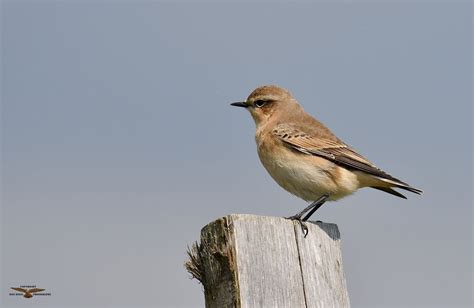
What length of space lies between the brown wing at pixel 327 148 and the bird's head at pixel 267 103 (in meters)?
1.05

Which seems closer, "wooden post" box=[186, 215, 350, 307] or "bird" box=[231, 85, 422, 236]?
"wooden post" box=[186, 215, 350, 307]

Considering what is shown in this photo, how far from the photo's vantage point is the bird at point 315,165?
10.2m

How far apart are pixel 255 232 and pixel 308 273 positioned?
594 millimetres

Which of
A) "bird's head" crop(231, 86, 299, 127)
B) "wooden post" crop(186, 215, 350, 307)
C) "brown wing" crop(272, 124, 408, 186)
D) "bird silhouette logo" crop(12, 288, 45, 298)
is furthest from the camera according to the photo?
"bird's head" crop(231, 86, 299, 127)

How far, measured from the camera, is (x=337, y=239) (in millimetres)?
6207

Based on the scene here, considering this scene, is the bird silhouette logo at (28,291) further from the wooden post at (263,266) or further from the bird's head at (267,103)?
the bird's head at (267,103)

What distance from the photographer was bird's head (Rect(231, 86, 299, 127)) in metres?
12.2

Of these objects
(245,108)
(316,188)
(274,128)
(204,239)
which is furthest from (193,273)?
(245,108)

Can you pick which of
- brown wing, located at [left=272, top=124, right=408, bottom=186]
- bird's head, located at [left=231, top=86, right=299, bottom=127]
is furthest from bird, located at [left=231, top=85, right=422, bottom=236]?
bird's head, located at [left=231, top=86, right=299, bottom=127]

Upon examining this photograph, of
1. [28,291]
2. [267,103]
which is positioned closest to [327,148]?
[267,103]

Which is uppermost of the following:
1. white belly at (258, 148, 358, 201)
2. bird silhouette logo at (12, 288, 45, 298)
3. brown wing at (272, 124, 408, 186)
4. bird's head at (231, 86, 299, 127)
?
bird's head at (231, 86, 299, 127)

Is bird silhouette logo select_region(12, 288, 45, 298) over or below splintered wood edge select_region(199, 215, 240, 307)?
over

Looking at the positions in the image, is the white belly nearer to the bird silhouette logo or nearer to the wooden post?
the bird silhouette logo

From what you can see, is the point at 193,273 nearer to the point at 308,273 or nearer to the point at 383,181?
the point at 308,273
